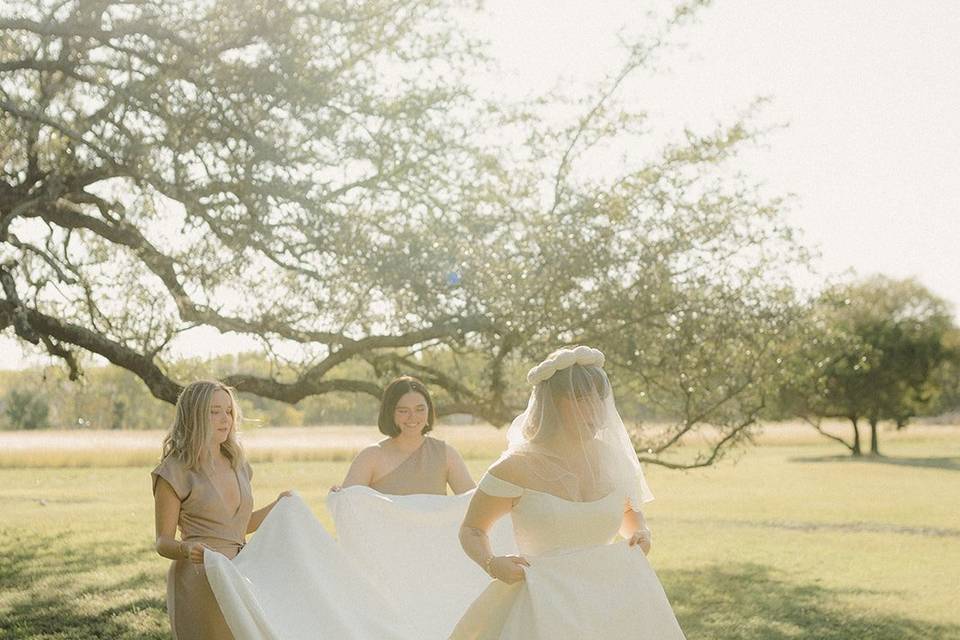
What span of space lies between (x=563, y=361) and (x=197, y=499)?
6.98 ft

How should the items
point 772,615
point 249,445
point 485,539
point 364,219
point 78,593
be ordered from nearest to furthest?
1. point 485,539
2. point 364,219
3. point 772,615
4. point 78,593
5. point 249,445

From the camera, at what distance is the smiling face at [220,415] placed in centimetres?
592

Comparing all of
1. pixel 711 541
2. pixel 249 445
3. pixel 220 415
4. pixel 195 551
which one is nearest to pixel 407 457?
pixel 220 415

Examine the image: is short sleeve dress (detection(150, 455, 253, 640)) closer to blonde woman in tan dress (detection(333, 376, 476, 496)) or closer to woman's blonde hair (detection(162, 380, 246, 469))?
woman's blonde hair (detection(162, 380, 246, 469))

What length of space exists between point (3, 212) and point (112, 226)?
117 cm

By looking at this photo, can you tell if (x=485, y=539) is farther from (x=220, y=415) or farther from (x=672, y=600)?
(x=672, y=600)

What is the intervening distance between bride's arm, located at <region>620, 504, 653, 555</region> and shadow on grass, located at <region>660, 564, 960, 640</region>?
7.74 metres

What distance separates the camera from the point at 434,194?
12906 mm

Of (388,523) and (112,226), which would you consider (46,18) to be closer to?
(112,226)

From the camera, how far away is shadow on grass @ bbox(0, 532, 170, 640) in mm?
12242

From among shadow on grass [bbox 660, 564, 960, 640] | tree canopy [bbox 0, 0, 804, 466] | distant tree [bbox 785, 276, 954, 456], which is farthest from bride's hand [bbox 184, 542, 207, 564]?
distant tree [bbox 785, 276, 954, 456]

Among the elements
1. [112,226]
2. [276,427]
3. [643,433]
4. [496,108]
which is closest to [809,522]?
[643,433]

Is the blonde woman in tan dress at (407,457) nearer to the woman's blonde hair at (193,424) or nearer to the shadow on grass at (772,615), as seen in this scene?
the woman's blonde hair at (193,424)

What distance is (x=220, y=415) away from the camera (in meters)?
5.95
